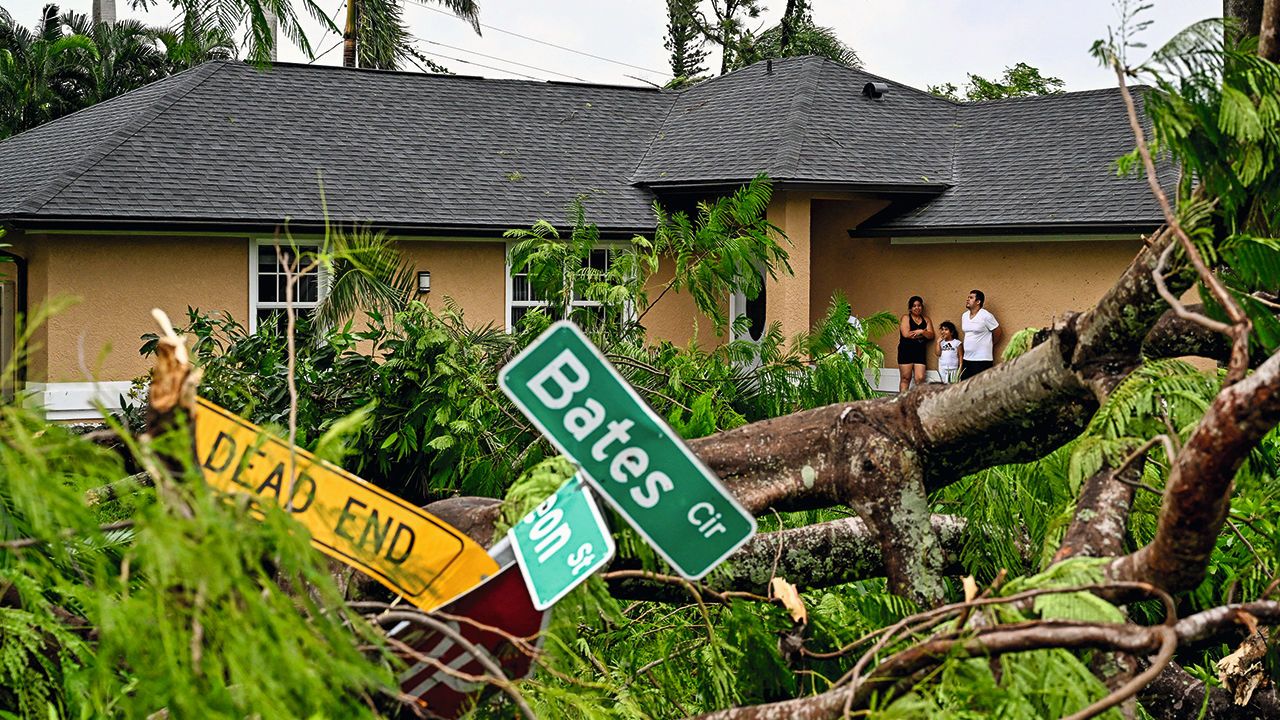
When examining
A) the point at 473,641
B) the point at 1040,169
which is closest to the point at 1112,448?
the point at 473,641

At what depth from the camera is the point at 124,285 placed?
1437cm

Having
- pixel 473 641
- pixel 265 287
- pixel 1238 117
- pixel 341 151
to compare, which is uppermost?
pixel 341 151

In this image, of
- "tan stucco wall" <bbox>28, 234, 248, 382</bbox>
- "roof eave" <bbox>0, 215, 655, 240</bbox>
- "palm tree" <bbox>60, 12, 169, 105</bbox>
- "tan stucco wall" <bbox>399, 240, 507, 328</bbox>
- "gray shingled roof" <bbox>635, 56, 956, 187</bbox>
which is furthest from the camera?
"palm tree" <bbox>60, 12, 169, 105</bbox>

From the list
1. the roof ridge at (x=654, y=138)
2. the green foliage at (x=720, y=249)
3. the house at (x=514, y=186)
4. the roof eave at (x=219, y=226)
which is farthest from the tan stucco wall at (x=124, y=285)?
the green foliage at (x=720, y=249)

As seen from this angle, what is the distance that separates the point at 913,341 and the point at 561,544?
567 inches

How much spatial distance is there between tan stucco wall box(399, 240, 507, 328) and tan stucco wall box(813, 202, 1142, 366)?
4.58 m

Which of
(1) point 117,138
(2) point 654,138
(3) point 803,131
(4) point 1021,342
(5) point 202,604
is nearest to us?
(5) point 202,604

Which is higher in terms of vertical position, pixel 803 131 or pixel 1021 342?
pixel 803 131

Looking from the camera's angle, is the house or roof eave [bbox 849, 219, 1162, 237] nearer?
the house

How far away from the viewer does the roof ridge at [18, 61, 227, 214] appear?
13.9 meters

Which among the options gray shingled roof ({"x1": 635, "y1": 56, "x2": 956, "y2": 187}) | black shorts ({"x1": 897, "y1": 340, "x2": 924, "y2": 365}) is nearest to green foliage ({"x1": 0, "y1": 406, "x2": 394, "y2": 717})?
gray shingled roof ({"x1": 635, "y1": 56, "x2": 956, "y2": 187})

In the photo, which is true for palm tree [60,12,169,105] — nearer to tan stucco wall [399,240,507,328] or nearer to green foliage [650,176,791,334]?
tan stucco wall [399,240,507,328]

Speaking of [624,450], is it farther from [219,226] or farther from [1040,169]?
[1040,169]

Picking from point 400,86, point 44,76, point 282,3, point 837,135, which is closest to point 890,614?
point 282,3
